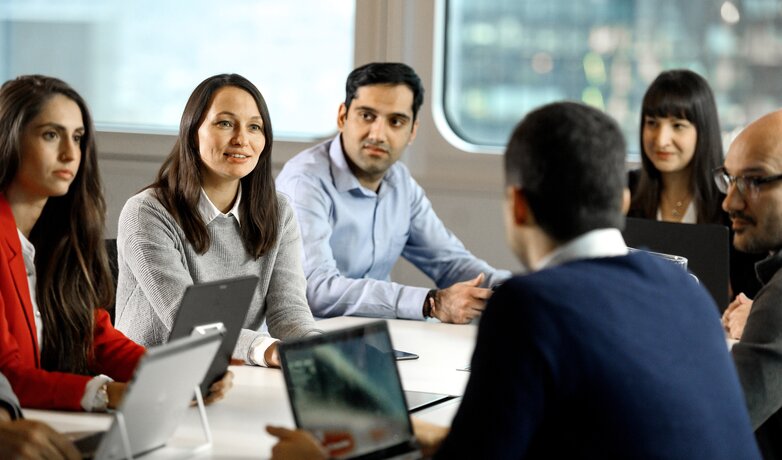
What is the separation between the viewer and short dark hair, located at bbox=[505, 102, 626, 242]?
1405mm

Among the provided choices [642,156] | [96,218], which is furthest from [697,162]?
[96,218]

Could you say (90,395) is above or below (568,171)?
below

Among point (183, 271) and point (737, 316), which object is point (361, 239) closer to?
point (183, 271)

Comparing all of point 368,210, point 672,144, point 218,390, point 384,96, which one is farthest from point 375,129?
point 218,390

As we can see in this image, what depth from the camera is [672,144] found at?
3.61 m

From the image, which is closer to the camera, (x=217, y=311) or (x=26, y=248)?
(x=217, y=311)

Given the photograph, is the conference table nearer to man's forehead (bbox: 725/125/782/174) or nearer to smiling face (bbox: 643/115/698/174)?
man's forehead (bbox: 725/125/782/174)

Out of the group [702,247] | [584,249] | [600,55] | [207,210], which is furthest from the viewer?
[600,55]

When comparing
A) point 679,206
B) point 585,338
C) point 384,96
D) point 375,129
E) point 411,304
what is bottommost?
point 411,304

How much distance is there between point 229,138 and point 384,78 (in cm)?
111

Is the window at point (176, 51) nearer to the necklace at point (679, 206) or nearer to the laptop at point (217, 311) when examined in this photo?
the necklace at point (679, 206)

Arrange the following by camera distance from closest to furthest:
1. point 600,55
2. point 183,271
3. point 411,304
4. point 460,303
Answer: point 183,271, point 460,303, point 411,304, point 600,55

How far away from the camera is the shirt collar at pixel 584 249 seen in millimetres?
1417

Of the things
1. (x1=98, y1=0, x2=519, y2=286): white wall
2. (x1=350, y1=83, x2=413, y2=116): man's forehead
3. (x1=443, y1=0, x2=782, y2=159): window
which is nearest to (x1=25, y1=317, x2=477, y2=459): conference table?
(x1=350, y1=83, x2=413, y2=116): man's forehead
